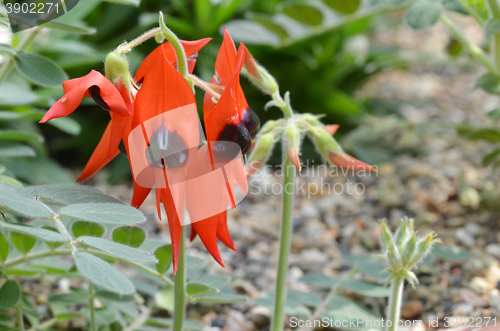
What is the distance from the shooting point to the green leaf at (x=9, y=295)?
723 mm

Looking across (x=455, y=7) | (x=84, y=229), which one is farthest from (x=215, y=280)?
(x=455, y=7)

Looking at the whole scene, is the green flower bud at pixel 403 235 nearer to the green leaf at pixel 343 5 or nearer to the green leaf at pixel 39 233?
the green leaf at pixel 39 233

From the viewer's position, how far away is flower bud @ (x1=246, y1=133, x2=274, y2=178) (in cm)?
70

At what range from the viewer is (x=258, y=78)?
75 centimetres

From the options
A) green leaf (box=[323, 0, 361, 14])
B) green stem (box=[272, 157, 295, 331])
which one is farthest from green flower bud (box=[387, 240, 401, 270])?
green leaf (box=[323, 0, 361, 14])

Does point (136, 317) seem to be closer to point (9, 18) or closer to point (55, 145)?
point (9, 18)

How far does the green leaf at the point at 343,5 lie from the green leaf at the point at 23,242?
3.72ft

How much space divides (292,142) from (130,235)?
28 cm

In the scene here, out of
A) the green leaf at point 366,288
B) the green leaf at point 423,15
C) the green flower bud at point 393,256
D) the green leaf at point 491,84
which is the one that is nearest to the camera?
the green flower bud at point 393,256

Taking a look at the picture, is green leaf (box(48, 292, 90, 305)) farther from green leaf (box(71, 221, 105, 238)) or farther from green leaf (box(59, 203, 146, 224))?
green leaf (box(59, 203, 146, 224))

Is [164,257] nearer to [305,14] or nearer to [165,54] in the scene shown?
[165,54]

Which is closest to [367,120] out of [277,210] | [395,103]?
[395,103]

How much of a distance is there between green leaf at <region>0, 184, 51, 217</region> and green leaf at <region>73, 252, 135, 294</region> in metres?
0.06

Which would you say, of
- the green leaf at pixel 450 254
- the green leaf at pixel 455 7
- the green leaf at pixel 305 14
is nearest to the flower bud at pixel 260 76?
the green leaf at pixel 450 254
